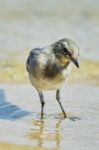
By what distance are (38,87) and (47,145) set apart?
2.43m

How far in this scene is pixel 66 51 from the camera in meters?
10.3

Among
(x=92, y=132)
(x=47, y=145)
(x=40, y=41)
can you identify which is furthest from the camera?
(x=40, y=41)

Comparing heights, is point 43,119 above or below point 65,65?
below

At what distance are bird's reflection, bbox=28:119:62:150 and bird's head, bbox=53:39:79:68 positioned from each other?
37.9 inches

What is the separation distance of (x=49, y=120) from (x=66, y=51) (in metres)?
1.13

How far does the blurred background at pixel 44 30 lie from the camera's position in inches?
587

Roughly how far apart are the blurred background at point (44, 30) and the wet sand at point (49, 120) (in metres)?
1.38

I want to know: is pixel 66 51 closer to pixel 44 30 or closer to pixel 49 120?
pixel 49 120

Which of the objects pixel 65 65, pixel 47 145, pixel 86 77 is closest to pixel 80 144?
pixel 47 145

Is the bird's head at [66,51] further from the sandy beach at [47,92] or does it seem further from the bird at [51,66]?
the sandy beach at [47,92]

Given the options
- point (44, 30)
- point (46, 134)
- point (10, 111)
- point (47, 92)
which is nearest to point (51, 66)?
point (10, 111)

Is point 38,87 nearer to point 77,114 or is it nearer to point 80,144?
point 77,114

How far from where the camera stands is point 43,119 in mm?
10641

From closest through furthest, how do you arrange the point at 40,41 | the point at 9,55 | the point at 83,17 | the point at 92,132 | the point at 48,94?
the point at 92,132
the point at 48,94
the point at 9,55
the point at 40,41
the point at 83,17
